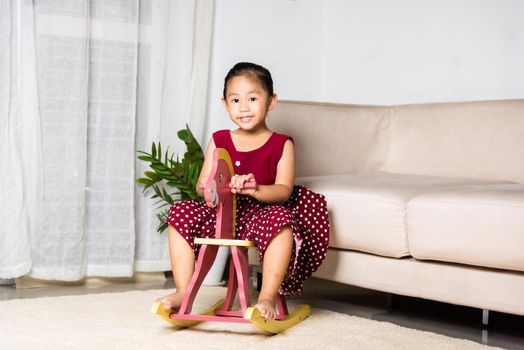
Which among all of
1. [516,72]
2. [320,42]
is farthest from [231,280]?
[320,42]

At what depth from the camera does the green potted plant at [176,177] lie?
9.53 ft

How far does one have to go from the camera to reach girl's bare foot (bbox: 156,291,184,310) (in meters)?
1.93

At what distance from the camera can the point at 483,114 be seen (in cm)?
271

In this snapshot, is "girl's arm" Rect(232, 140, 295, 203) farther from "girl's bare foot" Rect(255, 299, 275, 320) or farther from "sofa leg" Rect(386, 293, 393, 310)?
"sofa leg" Rect(386, 293, 393, 310)

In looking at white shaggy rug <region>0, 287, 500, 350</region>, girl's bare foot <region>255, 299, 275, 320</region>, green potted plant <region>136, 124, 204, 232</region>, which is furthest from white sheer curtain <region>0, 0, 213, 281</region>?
girl's bare foot <region>255, 299, 275, 320</region>

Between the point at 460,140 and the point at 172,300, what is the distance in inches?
51.3

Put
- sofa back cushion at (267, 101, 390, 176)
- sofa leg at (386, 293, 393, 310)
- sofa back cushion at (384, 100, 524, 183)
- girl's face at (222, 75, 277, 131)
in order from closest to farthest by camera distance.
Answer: girl's face at (222, 75, 277, 131) → sofa leg at (386, 293, 393, 310) → sofa back cushion at (384, 100, 524, 183) → sofa back cushion at (267, 101, 390, 176)

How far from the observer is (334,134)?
9.32 feet

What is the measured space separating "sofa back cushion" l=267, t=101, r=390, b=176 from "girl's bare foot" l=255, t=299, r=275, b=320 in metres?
0.88

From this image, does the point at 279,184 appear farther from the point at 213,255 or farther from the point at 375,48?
the point at 375,48

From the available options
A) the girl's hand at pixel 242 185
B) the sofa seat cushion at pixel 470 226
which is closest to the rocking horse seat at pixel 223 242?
the girl's hand at pixel 242 185

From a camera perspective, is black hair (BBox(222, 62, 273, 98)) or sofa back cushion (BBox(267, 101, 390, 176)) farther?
sofa back cushion (BBox(267, 101, 390, 176))

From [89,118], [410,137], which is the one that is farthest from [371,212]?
[89,118]

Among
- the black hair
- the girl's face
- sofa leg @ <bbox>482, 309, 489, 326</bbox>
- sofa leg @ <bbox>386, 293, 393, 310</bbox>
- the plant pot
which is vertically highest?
the black hair
